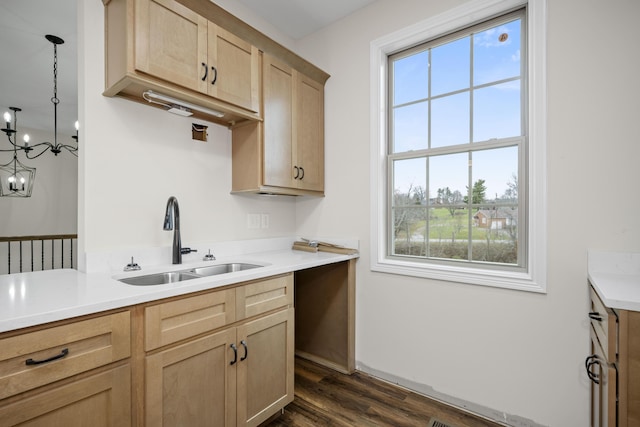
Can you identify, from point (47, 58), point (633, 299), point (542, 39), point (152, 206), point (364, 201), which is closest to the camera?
point (633, 299)

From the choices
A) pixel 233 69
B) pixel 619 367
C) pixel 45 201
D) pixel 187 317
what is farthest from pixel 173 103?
pixel 45 201

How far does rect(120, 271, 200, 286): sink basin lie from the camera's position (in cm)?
163

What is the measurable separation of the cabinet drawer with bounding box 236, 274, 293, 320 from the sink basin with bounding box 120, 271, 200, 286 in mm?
344

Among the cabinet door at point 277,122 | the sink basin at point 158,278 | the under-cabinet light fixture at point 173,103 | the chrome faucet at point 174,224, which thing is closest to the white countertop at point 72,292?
the sink basin at point 158,278

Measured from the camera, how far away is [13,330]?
34.6 inches

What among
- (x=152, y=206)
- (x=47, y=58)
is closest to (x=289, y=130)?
(x=152, y=206)

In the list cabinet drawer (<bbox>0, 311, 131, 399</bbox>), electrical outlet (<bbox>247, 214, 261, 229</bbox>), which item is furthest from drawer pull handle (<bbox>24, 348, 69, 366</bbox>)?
electrical outlet (<bbox>247, 214, 261, 229</bbox>)

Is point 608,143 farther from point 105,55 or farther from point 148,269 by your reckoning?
point 105,55

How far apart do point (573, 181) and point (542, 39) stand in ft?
2.63

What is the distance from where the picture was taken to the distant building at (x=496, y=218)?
1887mm

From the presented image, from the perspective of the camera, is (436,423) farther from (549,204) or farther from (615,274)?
(549,204)

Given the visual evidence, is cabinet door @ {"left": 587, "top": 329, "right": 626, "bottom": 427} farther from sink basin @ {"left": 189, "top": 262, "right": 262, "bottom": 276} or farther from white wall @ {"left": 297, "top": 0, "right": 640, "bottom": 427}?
sink basin @ {"left": 189, "top": 262, "right": 262, "bottom": 276}

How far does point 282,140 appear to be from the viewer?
2.23 m

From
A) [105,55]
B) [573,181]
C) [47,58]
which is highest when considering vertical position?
[47,58]
